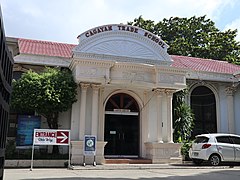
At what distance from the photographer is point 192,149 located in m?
14.4

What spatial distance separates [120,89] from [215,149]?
18.8ft

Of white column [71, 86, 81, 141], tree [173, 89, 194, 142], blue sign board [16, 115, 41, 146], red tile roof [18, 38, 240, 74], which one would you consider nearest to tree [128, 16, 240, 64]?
red tile roof [18, 38, 240, 74]

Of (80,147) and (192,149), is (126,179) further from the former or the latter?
(192,149)

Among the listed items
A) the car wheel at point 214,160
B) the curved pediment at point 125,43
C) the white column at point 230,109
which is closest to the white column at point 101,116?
the curved pediment at point 125,43

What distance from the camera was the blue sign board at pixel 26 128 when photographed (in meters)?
14.4

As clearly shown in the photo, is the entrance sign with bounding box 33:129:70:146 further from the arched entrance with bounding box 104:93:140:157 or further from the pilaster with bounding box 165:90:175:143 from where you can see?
the pilaster with bounding box 165:90:175:143

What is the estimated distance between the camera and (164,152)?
48.5 feet

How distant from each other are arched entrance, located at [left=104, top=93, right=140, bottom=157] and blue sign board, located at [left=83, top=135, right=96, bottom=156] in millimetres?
2594

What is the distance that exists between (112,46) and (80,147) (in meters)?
5.49

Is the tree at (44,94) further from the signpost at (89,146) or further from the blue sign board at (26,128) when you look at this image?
the signpost at (89,146)

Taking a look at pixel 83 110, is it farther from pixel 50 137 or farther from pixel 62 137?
pixel 50 137

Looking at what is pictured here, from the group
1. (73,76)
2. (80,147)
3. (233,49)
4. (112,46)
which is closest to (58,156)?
(80,147)

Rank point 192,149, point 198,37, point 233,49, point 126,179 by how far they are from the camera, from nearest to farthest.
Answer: point 126,179, point 192,149, point 233,49, point 198,37

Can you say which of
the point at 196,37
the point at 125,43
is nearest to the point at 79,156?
the point at 125,43
